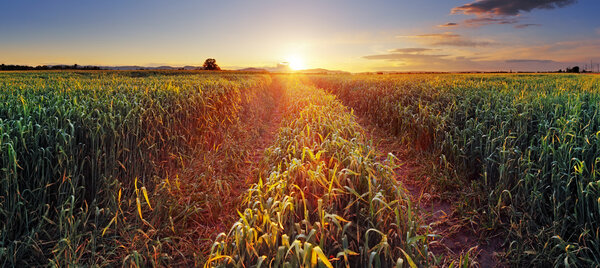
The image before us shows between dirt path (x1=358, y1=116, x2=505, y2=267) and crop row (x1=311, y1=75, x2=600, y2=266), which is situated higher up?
crop row (x1=311, y1=75, x2=600, y2=266)

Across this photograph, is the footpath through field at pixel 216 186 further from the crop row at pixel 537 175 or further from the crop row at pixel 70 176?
the crop row at pixel 537 175

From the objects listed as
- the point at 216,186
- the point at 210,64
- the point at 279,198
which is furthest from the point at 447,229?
the point at 210,64

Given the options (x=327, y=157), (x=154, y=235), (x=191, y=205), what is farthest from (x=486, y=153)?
(x=154, y=235)

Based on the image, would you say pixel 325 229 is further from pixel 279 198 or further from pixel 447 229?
pixel 447 229

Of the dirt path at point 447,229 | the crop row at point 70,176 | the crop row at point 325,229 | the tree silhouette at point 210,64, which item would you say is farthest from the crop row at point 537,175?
the tree silhouette at point 210,64

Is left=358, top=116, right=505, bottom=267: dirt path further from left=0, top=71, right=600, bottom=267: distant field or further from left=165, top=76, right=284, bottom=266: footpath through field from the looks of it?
left=165, top=76, right=284, bottom=266: footpath through field

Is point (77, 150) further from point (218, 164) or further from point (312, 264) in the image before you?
point (312, 264)

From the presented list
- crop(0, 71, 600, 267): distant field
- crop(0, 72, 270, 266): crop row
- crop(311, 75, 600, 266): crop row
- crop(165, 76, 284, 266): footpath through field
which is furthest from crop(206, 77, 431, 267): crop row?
crop(0, 72, 270, 266): crop row

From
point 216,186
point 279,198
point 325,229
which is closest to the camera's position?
point 325,229

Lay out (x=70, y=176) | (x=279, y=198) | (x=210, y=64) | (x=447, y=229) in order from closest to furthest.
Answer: (x=279, y=198)
(x=70, y=176)
(x=447, y=229)
(x=210, y=64)

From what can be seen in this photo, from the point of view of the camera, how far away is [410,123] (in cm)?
847

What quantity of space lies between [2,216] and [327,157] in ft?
13.2

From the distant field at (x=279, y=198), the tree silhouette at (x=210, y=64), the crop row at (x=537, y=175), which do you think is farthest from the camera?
the tree silhouette at (x=210, y=64)

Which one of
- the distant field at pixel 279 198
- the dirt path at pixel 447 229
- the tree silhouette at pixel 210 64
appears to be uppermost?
the tree silhouette at pixel 210 64
